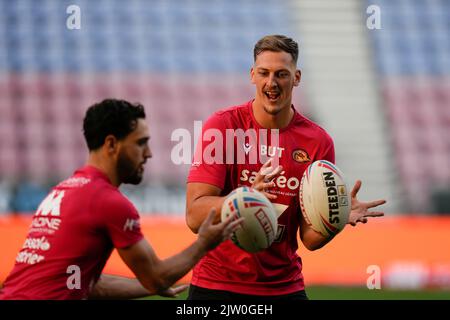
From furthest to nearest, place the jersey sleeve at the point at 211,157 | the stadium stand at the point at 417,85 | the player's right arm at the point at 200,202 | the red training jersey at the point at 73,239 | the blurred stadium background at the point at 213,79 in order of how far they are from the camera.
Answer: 1. the stadium stand at the point at 417,85
2. the blurred stadium background at the point at 213,79
3. the jersey sleeve at the point at 211,157
4. the player's right arm at the point at 200,202
5. the red training jersey at the point at 73,239

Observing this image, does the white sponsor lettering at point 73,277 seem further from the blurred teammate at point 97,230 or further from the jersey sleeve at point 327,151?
the jersey sleeve at point 327,151

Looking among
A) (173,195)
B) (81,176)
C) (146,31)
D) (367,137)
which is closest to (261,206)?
(81,176)

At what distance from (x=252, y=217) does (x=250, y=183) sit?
0.49 meters

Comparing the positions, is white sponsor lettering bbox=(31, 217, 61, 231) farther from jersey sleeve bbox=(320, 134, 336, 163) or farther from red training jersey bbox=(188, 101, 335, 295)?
jersey sleeve bbox=(320, 134, 336, 163)

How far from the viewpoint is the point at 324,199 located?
17.8ft

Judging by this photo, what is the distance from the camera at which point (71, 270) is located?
4461mm

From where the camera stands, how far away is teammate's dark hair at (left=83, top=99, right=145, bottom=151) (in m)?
4.74

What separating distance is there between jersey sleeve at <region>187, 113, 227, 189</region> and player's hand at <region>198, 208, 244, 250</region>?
0.64 meters

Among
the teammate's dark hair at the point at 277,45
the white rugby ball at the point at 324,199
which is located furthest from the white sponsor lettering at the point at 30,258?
the teammate's dark hair at the point at 277,45

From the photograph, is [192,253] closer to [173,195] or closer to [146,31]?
[173,195]

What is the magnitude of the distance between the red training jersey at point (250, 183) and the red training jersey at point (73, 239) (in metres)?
0.89

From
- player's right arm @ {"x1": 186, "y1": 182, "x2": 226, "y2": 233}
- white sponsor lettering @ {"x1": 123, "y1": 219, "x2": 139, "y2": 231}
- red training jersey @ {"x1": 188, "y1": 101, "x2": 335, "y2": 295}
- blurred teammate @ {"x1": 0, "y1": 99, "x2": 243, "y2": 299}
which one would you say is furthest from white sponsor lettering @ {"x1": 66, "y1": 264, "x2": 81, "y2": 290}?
red training jersey @ {"x1": 188, "y1": 101, "x2": 335, "y2": 295}

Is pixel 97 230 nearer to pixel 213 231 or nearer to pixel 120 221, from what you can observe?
pixel 120 221

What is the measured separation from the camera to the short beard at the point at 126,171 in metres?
4.78
